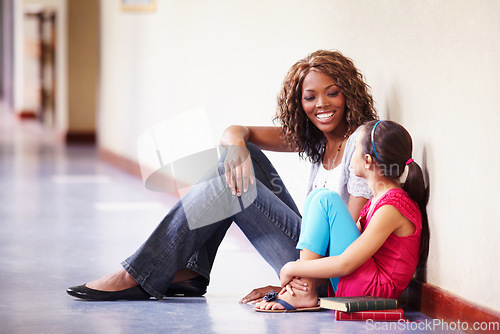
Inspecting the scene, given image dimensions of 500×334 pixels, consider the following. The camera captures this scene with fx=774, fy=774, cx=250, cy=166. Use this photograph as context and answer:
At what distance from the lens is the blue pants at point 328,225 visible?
2.46 metres

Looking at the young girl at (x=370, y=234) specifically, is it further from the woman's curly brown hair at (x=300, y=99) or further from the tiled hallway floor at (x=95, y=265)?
the woman's curly brown hair at (x=300, y=99)

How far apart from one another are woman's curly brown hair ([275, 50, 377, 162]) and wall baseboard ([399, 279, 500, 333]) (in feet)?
2.01

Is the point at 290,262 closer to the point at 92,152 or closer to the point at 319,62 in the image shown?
the point at 319,62

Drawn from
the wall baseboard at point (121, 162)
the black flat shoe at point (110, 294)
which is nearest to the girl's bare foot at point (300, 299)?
the black flat shoe at point (110, 294)

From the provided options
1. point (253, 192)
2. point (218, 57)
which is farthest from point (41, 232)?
point (253, 192)

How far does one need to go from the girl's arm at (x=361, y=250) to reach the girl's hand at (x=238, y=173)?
37 centimetres

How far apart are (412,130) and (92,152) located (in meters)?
7.88

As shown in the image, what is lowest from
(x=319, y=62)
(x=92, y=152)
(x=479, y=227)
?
(x=92, y=152)

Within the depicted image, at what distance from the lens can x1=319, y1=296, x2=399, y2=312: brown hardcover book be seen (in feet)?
8.11

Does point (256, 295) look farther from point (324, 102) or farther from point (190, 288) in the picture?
point (324, 102)

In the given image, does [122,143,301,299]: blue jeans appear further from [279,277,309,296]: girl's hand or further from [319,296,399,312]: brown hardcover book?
[319,296,399,312]: brown hardcover book

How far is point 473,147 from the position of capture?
7.66ft

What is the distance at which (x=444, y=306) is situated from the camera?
8.28 feet

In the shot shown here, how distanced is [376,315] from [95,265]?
4.98 feet
